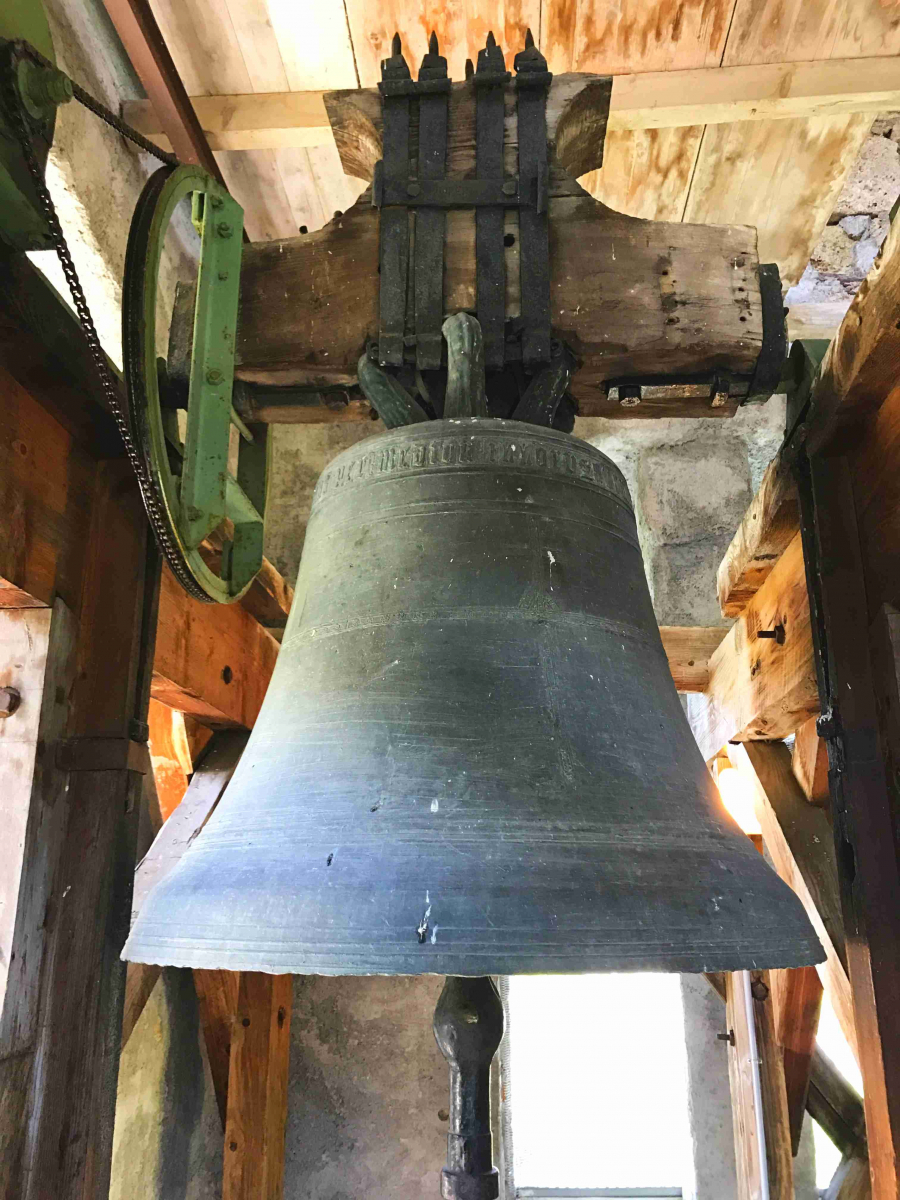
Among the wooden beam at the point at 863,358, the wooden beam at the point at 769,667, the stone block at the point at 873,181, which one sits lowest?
the wooden beam at the point at 769,667

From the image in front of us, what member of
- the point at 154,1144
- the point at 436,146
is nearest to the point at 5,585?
the point at 436,146

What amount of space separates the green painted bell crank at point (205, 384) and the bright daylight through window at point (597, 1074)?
352cm

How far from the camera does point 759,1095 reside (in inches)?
96.4

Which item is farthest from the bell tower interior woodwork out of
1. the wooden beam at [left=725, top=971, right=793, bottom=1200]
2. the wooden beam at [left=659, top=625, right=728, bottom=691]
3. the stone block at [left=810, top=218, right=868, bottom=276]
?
the stone block at [left=810, top=218, right=868, bottom=276]

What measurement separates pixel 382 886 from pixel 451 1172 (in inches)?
15.8

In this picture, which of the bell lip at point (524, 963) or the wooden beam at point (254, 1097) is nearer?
the bell lip at point (524, 963)

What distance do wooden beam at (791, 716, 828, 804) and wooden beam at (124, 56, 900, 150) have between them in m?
1.30

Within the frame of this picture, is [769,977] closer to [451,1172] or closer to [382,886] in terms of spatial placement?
[451,1172]

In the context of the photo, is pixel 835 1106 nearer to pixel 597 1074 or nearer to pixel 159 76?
pixel 597 1074

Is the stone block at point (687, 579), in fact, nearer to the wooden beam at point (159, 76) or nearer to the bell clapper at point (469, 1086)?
the wooden beam at point (159, 76)

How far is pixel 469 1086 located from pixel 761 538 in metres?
0.99

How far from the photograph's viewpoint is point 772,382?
4.05ft

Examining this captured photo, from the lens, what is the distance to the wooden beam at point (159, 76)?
1753mm

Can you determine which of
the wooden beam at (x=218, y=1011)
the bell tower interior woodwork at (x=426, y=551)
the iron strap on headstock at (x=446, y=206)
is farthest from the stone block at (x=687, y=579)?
the iron strap on headstock at (x=446, y=206)
